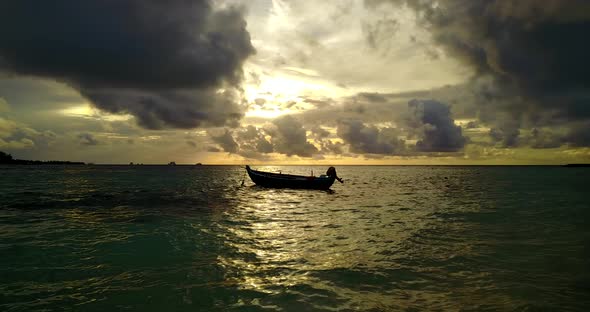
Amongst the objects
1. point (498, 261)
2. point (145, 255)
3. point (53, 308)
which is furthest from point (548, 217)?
point (53, 308)

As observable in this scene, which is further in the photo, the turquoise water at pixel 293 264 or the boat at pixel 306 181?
the boat at pixel 306 181

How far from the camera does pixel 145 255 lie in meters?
13.3

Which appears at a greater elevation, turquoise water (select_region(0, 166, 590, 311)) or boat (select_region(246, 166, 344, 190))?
boat (select_region(246, 166, 344, 190))

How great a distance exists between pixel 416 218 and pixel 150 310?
19756mm

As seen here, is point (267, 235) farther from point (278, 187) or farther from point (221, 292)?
point (278, 187)

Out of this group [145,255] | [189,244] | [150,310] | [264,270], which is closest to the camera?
[150,310]

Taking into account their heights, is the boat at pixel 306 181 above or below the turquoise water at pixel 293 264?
above

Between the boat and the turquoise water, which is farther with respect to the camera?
the boat

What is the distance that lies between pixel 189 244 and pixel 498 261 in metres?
13.5

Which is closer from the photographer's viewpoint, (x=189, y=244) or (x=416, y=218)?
(x=189, y=244)

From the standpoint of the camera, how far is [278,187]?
5169 cm

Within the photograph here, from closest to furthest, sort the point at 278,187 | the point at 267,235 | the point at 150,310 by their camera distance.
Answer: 1. the point at 150,310
2. the point at 267,235
3. the point at 278,187

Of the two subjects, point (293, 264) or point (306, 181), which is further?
point (306, 181)

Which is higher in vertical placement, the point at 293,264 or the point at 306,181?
the point at 306,181
